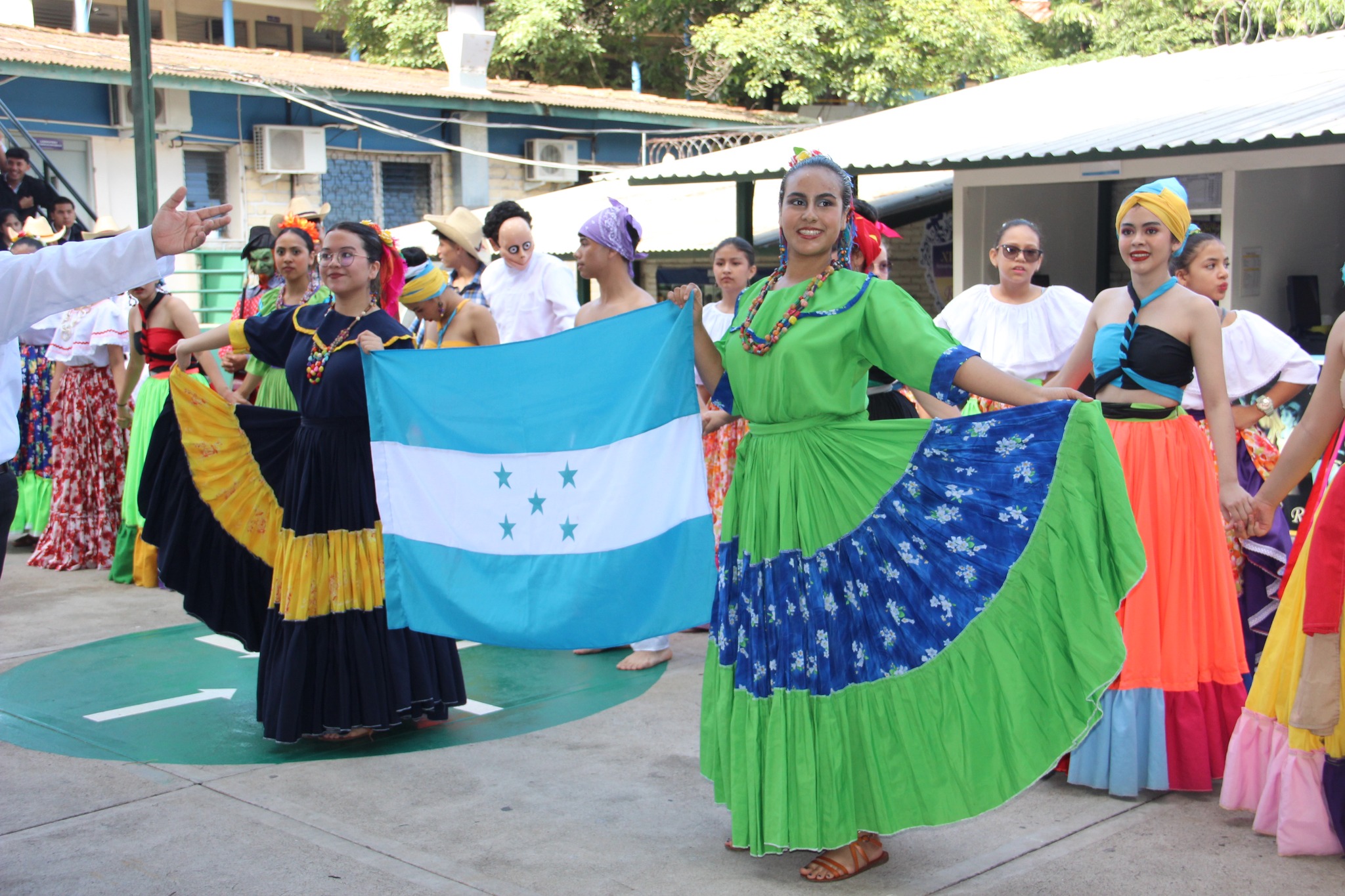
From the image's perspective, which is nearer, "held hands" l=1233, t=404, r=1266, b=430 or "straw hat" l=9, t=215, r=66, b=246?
"held hands" l=1233, t=404, r=1266, b=430

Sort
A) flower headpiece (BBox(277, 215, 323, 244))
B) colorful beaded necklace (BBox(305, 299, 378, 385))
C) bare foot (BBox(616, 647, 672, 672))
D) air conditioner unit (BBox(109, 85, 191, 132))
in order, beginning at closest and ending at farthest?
colorful beaded necklace (BBox(305, 299, 378, 385)) < bare foot (BBox(616, 647, 672, 672)) < flower headpiece (BBox(277, 215, 323, 244)) < air conditioner unit (BBox(109, 85, 191, 132))

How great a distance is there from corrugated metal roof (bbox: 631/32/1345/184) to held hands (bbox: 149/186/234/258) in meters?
8.32

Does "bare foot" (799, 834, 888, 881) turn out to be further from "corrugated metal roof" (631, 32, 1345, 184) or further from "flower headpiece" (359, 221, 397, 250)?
"corrugated metal roof" (631, 32, 1345, 184)

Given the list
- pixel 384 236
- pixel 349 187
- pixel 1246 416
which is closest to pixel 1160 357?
pixel 1246 416

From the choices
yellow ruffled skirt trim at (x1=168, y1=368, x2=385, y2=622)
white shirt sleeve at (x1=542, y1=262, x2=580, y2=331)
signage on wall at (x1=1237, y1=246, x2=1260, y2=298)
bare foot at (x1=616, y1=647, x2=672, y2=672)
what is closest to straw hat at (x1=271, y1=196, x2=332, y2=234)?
white shirt sleeve at (x1=542, y1=262, x2=580, y2=331)

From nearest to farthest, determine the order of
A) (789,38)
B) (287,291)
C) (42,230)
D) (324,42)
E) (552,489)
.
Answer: (552,489) < (287,291) < (42,230) < (789,38) < (324,42)

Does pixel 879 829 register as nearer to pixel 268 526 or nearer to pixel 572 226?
pixel 268 526

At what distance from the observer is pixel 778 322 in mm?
3770

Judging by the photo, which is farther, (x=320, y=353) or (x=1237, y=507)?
(x=320, y=353)

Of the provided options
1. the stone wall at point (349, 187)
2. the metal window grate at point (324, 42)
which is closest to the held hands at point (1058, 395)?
the stone wall at point (349, 187)

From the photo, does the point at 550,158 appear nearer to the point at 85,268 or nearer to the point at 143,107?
the point at 143,107

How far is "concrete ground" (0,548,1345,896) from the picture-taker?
372 cm

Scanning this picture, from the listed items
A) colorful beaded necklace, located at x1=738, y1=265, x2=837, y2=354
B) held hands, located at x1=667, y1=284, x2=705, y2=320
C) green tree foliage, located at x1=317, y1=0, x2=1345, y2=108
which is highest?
green tree foliage, located at x1=317, y1=0, x2=1345, y2=108

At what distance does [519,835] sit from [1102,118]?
10618 millimetres
